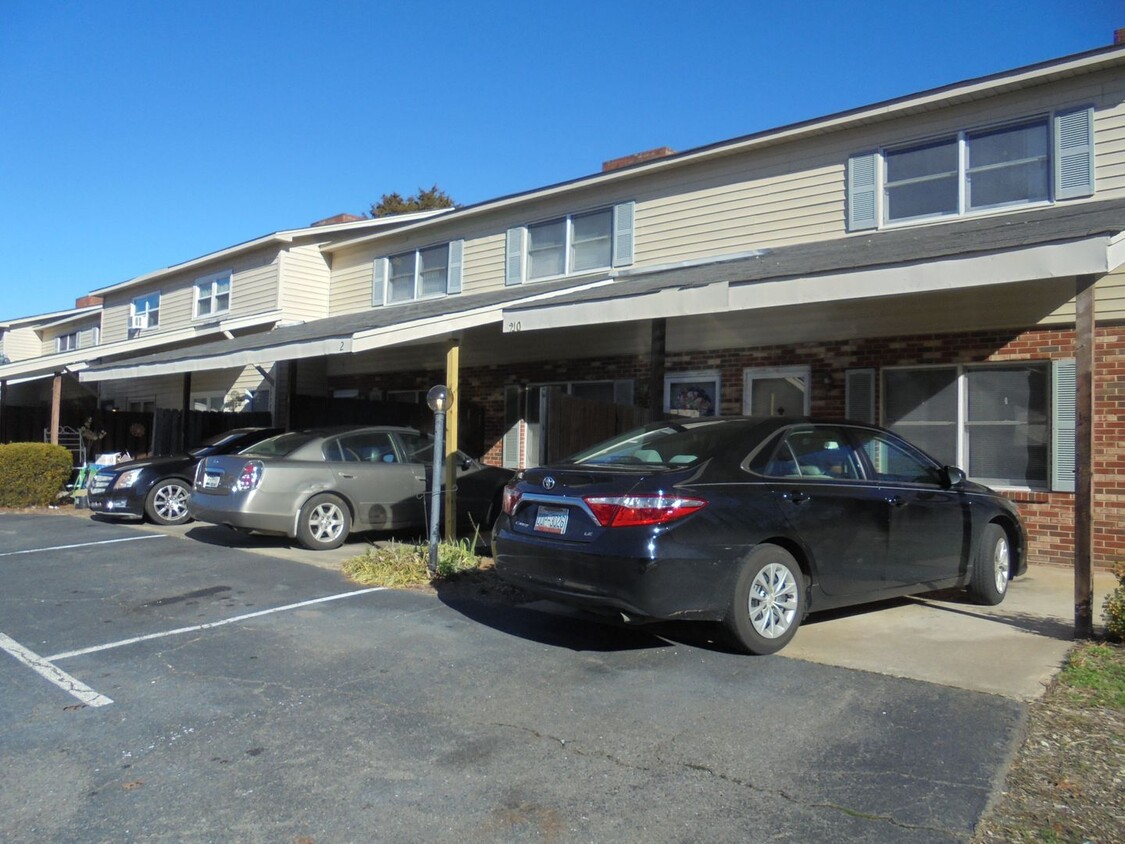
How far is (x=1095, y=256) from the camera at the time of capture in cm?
529

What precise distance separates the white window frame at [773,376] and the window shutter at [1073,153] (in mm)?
3326

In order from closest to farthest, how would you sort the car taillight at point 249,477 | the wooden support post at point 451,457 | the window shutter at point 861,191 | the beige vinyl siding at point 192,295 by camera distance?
the wooden support post at point 451,457 < the car taillight at point 249,477 < the window shutter at point 861,191 < the beige vinyl siding at point 192,295

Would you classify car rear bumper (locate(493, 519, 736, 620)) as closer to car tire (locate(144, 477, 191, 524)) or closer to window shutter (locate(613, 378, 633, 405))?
window shutter (locate(613, 378, 633, 405))

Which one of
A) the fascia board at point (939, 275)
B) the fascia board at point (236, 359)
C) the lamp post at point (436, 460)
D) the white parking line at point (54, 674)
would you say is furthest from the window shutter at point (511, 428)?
the white parking line at point (54, 674)

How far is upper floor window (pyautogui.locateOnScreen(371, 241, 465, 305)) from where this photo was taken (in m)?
15.1

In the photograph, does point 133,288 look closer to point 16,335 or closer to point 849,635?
point 16,335

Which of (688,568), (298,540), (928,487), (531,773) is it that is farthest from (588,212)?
(531,773)

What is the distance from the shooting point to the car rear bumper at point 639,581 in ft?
15.5

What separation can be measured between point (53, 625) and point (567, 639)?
12.2 ft

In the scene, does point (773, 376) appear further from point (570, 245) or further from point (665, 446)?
point (665, 446)

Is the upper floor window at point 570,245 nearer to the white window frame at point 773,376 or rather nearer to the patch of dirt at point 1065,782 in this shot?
the white window frame at point 773,376

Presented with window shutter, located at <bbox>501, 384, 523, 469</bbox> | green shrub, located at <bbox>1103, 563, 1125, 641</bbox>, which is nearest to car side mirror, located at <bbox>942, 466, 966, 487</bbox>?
green shrub, located at <bbox>1103, 563, 1125, 641</bbox>

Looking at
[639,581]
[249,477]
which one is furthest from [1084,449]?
[249,477]

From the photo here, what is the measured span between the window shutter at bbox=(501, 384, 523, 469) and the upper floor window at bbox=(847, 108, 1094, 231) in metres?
A: 5.85
